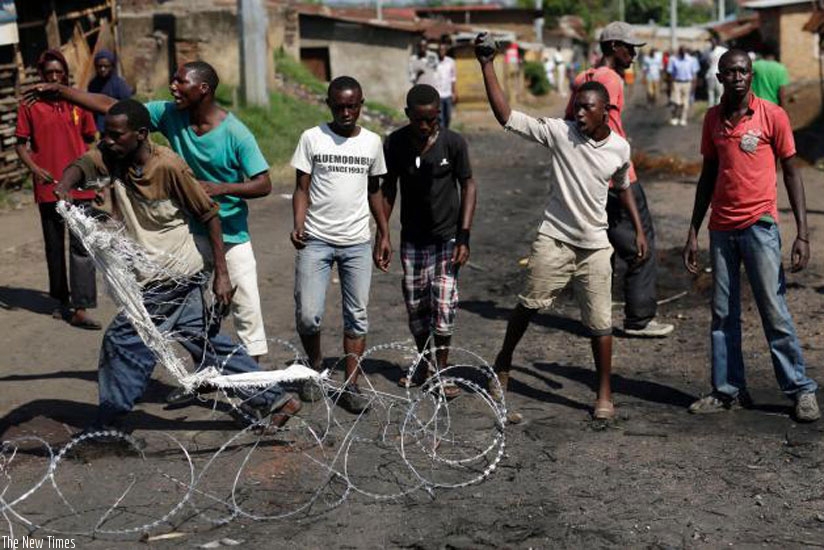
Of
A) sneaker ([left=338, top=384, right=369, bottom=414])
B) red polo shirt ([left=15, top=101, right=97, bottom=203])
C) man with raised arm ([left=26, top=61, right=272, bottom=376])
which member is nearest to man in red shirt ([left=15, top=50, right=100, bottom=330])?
red polo shirt ([left=15, top=101, right=97, bottom=203])

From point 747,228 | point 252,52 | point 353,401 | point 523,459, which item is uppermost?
point 252,52

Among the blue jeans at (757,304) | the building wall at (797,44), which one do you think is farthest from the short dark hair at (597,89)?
the building wall at (797,44)

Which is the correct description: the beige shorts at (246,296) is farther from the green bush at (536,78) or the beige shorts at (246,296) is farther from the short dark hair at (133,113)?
the green bush at (536,78)

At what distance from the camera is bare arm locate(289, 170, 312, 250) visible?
6.78 meters

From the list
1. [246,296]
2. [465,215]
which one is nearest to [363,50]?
[465,215]

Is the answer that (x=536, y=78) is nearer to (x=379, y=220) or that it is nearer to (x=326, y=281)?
(x=379, y=220)

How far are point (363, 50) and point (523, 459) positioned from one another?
26.4 m

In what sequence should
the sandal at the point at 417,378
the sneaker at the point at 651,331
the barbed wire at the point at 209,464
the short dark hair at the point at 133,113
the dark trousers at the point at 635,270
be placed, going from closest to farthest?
the barbed wire at the point at 209,464 → the short dark hair at the point at 133,113 → the sandal at the point at 417,378 → the dark trousers at the point at 635,270 → the sneaker at the point at 651,331

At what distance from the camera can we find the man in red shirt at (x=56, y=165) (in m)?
8.65

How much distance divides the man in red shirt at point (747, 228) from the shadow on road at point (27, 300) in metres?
5.35

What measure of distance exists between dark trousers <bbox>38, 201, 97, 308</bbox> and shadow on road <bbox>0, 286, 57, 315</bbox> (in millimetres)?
285

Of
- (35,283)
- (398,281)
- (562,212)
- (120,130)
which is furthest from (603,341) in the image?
(35,283)

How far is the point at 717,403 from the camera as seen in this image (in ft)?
22.1

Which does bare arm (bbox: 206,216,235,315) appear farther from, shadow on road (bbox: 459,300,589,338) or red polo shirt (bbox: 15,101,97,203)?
shadow on road (bbox: 459,300,589,338)
